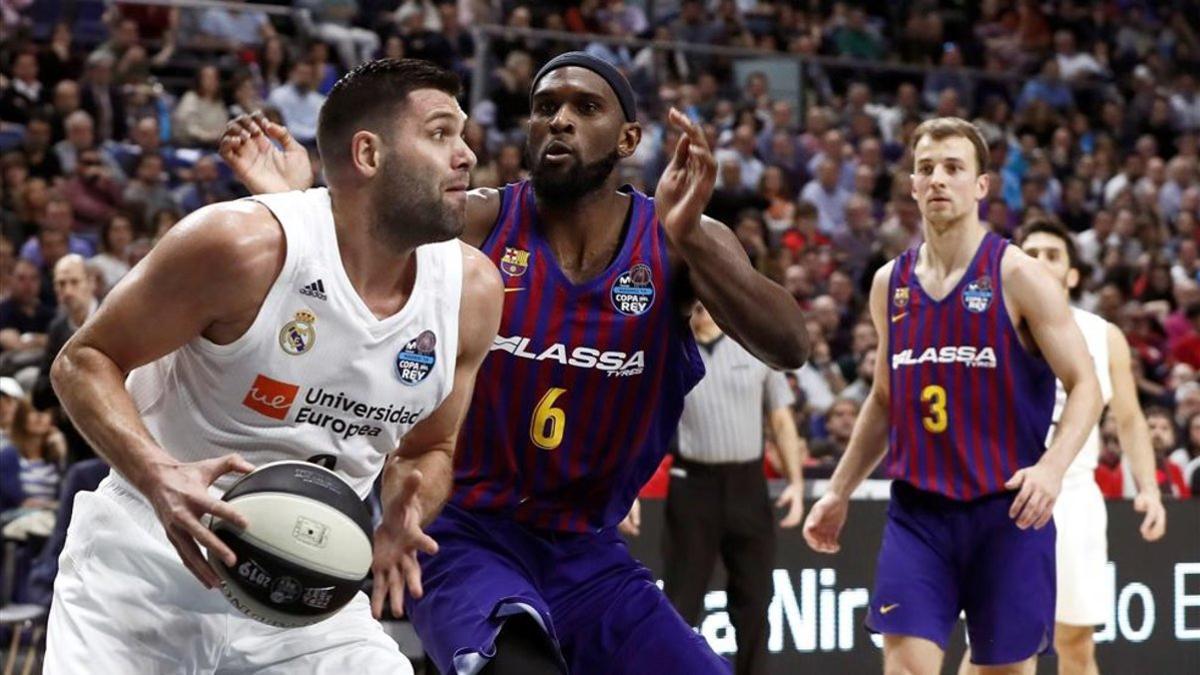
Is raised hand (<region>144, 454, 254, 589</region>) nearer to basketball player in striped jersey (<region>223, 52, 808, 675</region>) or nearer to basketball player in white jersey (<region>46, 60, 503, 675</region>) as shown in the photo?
basketball player in white jersey (<region>46, 60, 503, 675</region>)

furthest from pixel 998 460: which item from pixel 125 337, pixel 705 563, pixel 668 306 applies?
pixel 125 337

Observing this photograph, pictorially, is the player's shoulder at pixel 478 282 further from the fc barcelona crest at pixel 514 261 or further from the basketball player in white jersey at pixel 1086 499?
the basketball player in white jersey at pixel 1086 499

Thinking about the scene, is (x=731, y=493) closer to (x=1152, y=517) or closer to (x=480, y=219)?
(x=1152, y=517)

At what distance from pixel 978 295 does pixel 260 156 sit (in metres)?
2.81

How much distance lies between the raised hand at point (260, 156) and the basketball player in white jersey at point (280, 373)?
63 centimetres

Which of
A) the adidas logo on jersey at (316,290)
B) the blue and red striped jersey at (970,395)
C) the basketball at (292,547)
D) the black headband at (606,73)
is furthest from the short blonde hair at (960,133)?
the basketball at (292,547)

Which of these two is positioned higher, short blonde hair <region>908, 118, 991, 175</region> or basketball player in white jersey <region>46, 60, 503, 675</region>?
short blonde hair <region>908, 118, 991, 175</region>

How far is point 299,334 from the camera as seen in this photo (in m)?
3.97

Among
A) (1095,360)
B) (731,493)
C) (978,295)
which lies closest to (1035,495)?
(978,295)

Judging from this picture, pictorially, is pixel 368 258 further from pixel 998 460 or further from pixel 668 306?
pixel 998 460

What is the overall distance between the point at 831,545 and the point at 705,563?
8.09ft

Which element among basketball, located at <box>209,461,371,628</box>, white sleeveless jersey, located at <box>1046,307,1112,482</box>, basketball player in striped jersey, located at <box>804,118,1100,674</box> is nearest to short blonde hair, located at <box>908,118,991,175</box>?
basketball player in striped jersey, located at <box>804,118,1100,674</box>

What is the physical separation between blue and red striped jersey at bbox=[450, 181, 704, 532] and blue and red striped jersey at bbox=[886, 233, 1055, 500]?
1851mm

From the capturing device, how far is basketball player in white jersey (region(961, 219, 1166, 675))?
8016 millimetres
